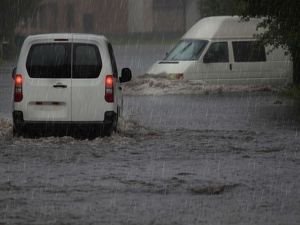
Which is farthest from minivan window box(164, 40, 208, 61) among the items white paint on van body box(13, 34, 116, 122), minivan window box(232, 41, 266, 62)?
white paint on van body box(13, 34, 116, 122)

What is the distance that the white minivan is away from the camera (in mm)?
15078

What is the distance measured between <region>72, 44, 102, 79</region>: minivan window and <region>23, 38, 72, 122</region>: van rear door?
0.14 metres

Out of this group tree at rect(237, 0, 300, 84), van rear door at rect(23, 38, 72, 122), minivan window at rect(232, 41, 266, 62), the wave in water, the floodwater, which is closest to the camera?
the floodwater

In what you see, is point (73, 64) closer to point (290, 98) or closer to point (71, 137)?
point (71, 137)

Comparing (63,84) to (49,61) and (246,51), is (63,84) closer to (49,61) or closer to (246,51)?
(49,61)

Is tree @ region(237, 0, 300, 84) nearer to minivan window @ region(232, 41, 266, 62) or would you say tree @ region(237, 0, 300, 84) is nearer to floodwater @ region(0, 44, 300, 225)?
floodwater @ region(0, 44, 300, 225)

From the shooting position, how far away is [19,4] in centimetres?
5400

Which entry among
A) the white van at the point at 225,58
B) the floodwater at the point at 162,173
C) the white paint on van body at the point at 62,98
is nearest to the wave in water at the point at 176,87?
the white van at the point at 225,58

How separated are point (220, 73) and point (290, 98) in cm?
295

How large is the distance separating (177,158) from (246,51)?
48.1ft

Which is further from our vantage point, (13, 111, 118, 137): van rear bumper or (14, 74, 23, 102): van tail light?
(13, 111, 118, 137): van rear bumper

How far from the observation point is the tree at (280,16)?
70.1 ft

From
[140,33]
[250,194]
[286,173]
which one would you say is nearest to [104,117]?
[286,173]

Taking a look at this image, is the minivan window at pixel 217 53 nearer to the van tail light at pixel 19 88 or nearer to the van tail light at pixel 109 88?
the van tail light at pixel 109 88
